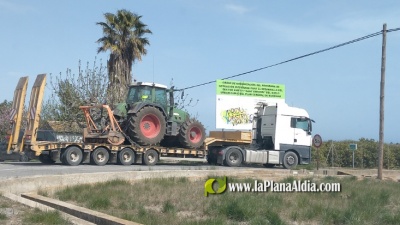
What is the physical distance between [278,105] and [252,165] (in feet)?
12.9

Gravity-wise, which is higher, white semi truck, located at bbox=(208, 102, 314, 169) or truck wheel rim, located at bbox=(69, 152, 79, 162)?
white semi truck, located at bbox=(208, 102, 314, 169)

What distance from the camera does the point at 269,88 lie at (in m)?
32.4

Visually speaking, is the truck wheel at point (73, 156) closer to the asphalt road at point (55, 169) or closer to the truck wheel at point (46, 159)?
the asphalt road at point (55, 169)

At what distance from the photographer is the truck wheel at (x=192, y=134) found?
88.0 feet

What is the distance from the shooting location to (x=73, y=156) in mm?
23812

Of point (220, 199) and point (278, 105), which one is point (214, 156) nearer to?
point (278, 105)

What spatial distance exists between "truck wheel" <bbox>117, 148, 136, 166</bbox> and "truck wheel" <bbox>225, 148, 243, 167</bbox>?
477 centimetres

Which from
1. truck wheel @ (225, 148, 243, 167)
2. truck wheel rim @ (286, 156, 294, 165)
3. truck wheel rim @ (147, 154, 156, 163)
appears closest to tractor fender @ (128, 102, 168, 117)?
truck wheel rim @ (147, 154, 156, 163)

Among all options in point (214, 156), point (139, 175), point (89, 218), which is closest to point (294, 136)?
point (214, 156)

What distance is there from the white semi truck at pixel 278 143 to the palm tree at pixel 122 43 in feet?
45.6

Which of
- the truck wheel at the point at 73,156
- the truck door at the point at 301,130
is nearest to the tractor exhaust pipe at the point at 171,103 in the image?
the truck wheel at the point at 73,156

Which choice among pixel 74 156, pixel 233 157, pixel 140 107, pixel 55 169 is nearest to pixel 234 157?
pixel 233 157

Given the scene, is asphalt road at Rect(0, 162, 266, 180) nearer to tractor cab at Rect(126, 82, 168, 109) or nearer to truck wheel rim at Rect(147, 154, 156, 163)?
truck wheel rim at Rect(147, 154, 156, 163)

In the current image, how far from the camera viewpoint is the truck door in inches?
1087
